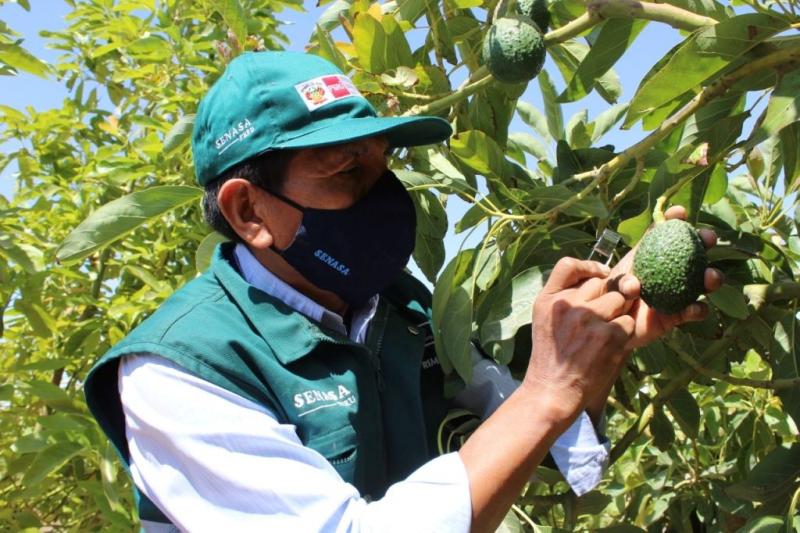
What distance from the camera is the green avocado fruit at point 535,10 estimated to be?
191cm

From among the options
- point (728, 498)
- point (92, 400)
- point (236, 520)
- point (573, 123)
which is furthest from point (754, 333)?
point (92, 400)

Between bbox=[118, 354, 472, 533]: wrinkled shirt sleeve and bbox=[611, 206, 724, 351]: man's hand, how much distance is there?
34 cm

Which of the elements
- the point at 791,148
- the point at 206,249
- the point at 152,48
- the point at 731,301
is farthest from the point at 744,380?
the point at 152,48

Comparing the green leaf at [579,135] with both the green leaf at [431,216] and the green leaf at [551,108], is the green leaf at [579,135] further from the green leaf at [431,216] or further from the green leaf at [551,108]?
the green leaf at [431,216]

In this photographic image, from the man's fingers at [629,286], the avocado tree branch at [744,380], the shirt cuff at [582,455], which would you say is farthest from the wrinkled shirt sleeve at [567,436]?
the man's fingers at [629,286]

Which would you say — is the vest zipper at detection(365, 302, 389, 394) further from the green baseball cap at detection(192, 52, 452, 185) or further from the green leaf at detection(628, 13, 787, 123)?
the green leaf at detection(628, 13, 787, 123)

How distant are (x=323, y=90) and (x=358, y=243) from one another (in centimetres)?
27

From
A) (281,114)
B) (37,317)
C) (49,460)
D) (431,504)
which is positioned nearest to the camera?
(431,504)

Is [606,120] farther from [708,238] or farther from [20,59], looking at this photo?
[20,59]

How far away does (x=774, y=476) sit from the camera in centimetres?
195

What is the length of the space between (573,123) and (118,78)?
2.20 meters

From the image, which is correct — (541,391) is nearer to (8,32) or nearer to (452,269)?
(452,269)

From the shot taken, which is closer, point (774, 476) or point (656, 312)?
point (656, 312)

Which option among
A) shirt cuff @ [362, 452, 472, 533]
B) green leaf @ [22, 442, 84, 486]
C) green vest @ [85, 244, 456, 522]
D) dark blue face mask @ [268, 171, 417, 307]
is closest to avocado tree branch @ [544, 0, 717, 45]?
dark blue face mask @ [268, 171, 417, 307]
